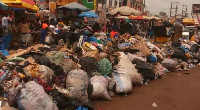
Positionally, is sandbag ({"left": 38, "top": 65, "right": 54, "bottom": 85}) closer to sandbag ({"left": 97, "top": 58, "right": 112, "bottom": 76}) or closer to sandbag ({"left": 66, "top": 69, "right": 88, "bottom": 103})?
sandbag ({"left": 66, "top": 69, "right": 88, "bottom": 103})

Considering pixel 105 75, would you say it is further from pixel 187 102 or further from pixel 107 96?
pixel 187 102

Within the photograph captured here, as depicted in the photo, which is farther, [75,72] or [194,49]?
[194,49]

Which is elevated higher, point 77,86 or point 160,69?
point 77,86

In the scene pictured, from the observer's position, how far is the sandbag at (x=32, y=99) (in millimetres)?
3662

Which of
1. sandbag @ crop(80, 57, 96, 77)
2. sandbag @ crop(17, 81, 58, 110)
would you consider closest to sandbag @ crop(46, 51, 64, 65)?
sandbag @ crop(80, 57, 96, 77)

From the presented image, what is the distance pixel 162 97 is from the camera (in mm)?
5547

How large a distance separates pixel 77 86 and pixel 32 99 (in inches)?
42.1

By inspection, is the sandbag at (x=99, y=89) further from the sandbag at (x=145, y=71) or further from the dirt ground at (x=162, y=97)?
the sandbag at (x=145, y=71)

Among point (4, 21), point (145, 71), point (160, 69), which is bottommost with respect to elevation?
point (160, 69)

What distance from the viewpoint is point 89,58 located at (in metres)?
5.86

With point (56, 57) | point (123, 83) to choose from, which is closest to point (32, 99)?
point (56, 57)

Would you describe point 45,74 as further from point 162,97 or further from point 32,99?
point 162,97

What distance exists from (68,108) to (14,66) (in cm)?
132

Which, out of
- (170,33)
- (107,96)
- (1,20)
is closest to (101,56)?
(107,96)
